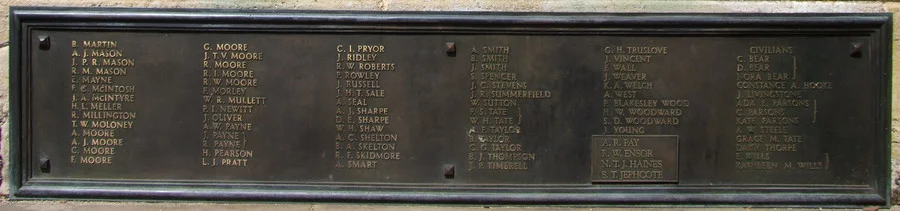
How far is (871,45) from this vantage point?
14.5 feet

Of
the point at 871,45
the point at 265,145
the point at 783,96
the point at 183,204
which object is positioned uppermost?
the point at 871,45

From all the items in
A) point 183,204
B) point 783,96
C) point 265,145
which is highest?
point 783,96

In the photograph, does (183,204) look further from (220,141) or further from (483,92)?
(483,92)

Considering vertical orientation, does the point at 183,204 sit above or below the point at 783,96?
below

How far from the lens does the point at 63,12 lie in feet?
14.6

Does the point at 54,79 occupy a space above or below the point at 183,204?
above

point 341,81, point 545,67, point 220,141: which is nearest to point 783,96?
point 545,67

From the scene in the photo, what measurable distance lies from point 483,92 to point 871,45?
2461 mm

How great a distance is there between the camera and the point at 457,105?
14.6 ft

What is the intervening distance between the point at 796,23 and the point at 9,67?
4969 millimetres

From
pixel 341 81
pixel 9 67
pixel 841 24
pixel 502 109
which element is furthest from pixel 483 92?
pixel 9 67

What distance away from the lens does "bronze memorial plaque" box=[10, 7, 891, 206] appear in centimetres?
441

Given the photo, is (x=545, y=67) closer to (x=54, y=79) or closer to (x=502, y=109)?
(x=502, y=109)

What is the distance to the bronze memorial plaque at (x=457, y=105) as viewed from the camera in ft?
14.5
